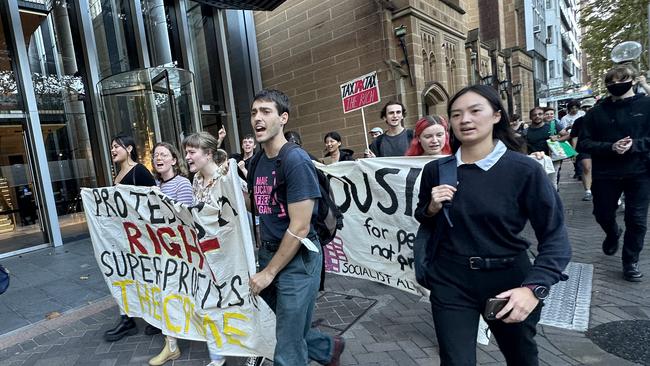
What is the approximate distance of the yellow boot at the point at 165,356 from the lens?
2975 mm

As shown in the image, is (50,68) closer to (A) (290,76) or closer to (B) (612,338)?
(A) (290,76)

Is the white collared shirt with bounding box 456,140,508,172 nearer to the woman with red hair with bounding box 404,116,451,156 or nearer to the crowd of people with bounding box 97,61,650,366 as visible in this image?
the crowd of people with bounding box 97,61,650,366

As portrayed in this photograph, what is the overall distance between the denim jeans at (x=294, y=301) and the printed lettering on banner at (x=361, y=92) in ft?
12.7

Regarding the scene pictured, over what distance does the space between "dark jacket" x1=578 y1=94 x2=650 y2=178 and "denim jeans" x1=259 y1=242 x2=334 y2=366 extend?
129 inches

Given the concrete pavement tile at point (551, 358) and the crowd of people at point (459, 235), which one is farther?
the concrete pavement tile at point (551, 358)

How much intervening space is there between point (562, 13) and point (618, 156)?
59.4m

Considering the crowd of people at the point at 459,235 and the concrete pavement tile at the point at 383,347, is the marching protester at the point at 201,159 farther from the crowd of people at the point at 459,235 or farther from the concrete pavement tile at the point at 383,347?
the concrete pavement tile at the point at 383,347

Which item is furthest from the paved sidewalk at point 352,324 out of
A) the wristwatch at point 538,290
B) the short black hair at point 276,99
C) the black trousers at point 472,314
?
the short black hair at point 276,99

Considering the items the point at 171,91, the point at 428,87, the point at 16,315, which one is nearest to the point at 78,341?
the point at 16,315

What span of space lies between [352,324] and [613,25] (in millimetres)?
17708

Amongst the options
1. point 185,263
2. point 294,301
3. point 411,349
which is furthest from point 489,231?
point 185,263

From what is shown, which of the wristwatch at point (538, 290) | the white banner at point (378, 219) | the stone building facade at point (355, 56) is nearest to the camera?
the wristwatch at point (538, 290)

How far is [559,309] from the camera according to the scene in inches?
129

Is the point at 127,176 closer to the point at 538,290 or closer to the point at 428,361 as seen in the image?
the point at 428,361
